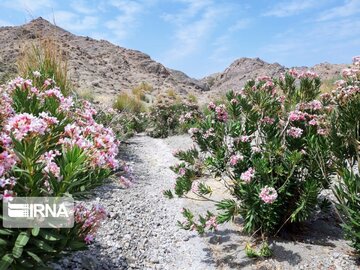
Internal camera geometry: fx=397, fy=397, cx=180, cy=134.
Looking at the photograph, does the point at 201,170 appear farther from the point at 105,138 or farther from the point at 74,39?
the point at 74,39

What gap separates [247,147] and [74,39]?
3592 cm

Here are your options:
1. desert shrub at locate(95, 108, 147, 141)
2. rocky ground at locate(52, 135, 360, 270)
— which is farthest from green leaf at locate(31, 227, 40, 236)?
desert shrub at locate(95, 108, 147, 141)

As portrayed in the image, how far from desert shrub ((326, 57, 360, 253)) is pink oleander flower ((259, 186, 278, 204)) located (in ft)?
1.95

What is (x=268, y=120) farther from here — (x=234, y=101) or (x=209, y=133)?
(x=209, y=133)

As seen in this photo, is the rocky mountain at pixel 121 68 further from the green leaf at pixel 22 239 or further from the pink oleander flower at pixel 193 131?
the green leaf at pixel 22 239

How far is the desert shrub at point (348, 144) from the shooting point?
369 centimetres

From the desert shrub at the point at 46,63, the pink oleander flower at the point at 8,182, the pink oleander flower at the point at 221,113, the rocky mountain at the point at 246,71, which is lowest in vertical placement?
the pink oleander flower at the point at 8,182

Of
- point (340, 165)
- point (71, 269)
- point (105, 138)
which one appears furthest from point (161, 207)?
point (105, 138)

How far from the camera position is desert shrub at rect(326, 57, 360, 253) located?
145 inches

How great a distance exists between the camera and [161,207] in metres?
6.03

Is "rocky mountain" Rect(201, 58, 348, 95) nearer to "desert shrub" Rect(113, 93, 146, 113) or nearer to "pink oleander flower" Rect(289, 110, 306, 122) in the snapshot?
"desert shrub" Rect(113, 93, 146, 113)

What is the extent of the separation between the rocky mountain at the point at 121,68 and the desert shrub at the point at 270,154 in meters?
20.1

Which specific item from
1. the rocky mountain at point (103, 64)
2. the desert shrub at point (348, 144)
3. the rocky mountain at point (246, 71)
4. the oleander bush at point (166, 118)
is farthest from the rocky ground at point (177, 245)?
the rocky mountain at point (246, 71)

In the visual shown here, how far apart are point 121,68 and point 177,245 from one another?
29.9 metres
